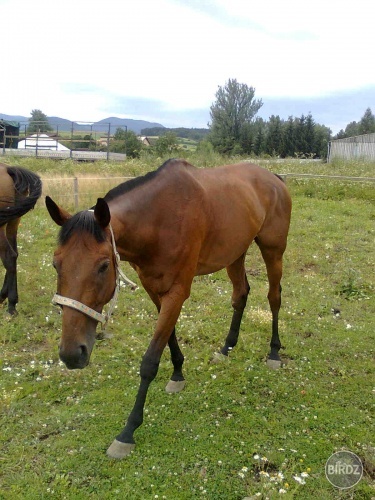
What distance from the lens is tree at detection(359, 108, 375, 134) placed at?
2666 inches

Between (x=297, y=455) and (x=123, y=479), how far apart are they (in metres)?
1.35

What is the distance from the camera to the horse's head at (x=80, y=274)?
2314 mm

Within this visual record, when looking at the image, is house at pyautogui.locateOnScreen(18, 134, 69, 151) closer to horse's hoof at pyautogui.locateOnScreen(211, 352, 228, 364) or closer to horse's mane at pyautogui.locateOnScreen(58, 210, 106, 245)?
horse's hoof at pyautogui.locateOnScreen(211, 352, 228, 364)

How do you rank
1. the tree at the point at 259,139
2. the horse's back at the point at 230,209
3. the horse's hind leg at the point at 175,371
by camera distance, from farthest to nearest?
the tree at the point at 259,139 < the horse's hind leg at the point at 175,371 < the horse's back at the point at 230,209

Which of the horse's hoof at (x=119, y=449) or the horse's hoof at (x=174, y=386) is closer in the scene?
the horse's hoof at (x=119, y=449)

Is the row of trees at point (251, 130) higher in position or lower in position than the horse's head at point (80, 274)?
higher

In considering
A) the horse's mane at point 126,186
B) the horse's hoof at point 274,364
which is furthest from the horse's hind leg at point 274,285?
the horse's mane at point 126,186

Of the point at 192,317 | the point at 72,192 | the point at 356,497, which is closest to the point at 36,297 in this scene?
the point at 192,317

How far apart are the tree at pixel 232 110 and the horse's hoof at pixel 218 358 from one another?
4464cm

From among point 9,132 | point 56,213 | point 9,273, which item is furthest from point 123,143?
point 56,213

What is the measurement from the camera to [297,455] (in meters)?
3.02

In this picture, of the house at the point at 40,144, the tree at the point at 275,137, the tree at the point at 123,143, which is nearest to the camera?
the house at the point at 40,144

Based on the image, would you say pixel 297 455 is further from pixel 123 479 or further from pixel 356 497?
pixel 123 479

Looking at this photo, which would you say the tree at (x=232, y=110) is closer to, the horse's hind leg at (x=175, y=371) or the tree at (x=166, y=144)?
the tree at (x=166, y=144)
